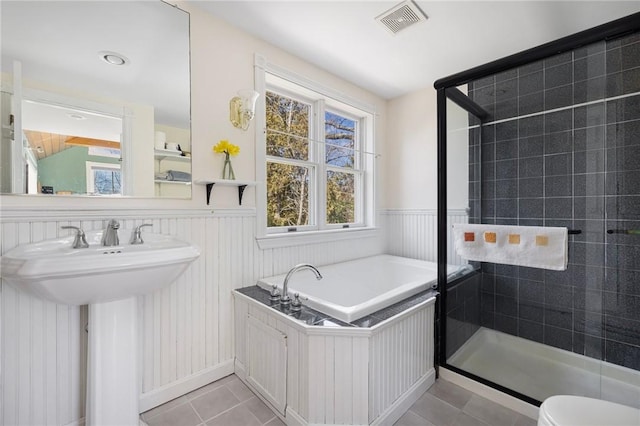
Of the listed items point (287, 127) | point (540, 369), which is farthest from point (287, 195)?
point (540, 369)

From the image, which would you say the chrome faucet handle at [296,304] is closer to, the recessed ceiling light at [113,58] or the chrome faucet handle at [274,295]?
the chrome faucet handle at [274,295]

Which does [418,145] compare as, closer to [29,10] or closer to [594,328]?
[594,328]

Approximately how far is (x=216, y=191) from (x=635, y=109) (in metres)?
2.30

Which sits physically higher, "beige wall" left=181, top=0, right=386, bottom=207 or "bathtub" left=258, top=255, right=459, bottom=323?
"beige wall" left=181, top=0, right=386, bottom=207

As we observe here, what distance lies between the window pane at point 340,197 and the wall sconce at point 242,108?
3.67 feet

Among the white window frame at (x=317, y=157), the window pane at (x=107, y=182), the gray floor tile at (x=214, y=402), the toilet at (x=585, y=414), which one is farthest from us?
the white window frame at (x=317, y=157)

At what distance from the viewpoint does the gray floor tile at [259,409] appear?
1.59m

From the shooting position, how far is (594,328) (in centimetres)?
150

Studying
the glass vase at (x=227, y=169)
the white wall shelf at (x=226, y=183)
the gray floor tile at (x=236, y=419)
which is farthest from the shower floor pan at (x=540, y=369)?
the glass vase at (x=227, y=169)

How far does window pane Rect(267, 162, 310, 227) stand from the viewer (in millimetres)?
2477

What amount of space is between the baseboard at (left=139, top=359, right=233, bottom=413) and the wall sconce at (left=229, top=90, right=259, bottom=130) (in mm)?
1647

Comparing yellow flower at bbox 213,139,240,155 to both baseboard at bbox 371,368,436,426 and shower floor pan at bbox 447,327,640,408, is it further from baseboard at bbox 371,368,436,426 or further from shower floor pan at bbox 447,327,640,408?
shower floor pan at bbox 447,327,640,408

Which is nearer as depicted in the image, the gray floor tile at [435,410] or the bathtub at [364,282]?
the gray floor tile at [435,410]

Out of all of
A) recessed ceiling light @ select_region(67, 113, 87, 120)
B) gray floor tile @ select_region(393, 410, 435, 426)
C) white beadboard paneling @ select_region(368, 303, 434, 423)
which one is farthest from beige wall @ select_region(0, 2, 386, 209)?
gray floor tile @ select_region(393, 410, 435, 426)
